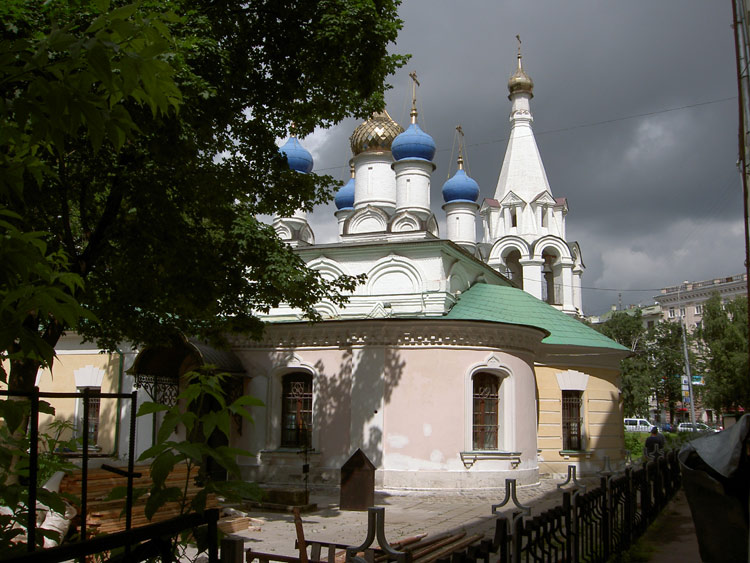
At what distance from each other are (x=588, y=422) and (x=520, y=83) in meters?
16.1

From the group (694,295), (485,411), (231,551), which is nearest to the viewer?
(231,551)

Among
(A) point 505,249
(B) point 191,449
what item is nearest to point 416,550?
(B) point 191,449

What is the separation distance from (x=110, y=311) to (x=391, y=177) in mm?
14130

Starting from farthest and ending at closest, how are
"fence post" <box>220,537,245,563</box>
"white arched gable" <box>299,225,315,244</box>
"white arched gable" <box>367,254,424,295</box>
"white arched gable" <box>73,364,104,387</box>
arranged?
"white arched gable" <box>299,225,315,244</box>
"white arched gable" <box>367,254,424,295</box>
"white arched gable" <box>73,364,104,387</box>
"fence post" <box>220,537,245,563</box>

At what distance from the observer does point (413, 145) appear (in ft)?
69.8

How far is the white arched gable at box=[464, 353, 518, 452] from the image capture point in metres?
14.4

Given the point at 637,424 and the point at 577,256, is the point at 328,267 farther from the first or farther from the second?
the point at 637,424

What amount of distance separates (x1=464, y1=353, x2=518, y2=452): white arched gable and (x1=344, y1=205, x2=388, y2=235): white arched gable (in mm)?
7429

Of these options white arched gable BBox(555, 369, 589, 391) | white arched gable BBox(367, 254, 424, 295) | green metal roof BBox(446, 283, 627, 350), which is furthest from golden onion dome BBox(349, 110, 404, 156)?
white arched gable BBox(555, 369, 589, 391)

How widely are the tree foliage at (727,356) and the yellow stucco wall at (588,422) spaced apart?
18433 mm

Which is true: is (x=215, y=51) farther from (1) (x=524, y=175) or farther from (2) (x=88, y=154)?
(1) (x=524, y=175)

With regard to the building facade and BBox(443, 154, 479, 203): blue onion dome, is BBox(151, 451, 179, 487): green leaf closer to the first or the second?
BBox(443, 154, 479, 203): blue onion dome

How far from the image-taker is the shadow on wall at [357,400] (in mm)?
14359

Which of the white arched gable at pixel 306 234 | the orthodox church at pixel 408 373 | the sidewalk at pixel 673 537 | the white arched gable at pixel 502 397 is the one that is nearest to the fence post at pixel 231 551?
the sidewalk at pixel 673 537
